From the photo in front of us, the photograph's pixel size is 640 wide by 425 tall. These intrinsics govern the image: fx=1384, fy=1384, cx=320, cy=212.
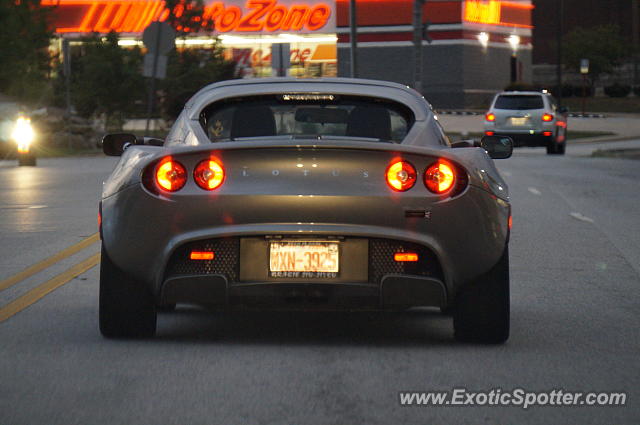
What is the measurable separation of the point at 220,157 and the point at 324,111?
1.06 meters

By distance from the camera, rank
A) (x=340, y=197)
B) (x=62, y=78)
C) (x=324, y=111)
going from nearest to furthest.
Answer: (x=340, y=197) < (x=324, y=111) < (x=62, y=78)

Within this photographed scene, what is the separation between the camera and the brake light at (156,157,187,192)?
670cm

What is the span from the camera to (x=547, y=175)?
24469 mm

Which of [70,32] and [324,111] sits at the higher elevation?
[70,32]

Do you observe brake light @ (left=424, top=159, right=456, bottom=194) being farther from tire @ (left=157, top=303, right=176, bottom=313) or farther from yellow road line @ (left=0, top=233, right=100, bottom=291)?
yellow road line @ (left=0, top=233, right=100, bottom=291)

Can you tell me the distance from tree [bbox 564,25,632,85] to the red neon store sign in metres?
22.6

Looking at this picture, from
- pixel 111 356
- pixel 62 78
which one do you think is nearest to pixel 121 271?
pixel 111 356

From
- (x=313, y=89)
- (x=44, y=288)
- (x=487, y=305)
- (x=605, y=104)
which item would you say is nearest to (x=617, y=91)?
(x=605, y=104)

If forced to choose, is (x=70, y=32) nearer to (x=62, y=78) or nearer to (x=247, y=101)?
(x=62, y=78)

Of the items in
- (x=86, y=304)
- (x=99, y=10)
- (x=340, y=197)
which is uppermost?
(x=99, y=10)

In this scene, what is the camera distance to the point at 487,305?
6914mm

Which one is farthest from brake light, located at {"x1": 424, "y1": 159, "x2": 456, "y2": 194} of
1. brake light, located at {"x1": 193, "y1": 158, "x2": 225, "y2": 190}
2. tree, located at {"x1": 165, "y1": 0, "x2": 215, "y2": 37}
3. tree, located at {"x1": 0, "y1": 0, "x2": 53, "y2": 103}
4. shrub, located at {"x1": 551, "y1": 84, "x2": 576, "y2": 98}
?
shrub, located at {"x1": 551, "y1": 84, "x2": 576, "y2": 98}

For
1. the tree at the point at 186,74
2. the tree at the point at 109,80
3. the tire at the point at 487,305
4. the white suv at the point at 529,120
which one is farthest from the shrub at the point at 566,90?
the tire at the point at 487,305

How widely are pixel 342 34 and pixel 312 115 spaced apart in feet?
204
